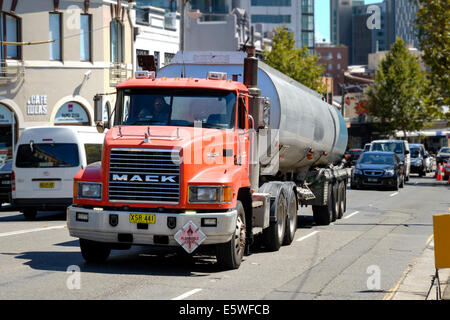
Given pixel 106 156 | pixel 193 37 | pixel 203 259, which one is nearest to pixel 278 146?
pixel 203 259

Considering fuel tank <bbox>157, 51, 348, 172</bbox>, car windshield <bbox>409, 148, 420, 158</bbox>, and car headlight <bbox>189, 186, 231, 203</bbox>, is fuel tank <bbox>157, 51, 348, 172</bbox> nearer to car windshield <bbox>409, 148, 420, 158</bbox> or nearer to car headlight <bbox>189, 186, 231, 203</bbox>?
car headlight <bbox>189, 186, 231, 203</bbox>

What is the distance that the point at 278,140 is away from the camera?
1544cm

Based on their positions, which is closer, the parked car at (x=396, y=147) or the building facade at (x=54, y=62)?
the building facade at (x=54, y=62)

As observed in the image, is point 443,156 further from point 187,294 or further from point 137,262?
point 187,294

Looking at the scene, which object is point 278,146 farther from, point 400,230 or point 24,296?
point 24,296

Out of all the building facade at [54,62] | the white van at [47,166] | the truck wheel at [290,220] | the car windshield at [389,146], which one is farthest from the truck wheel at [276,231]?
the car windshield at [389,146]

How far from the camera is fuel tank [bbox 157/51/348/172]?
50.1 ft

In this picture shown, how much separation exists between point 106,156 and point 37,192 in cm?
943

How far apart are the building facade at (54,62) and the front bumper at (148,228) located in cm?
2601

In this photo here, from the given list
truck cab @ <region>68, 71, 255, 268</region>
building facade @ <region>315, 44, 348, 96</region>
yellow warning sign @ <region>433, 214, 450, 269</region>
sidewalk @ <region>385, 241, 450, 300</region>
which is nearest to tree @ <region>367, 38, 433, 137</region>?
sidewalk @ <region>385, 241, 450, 300</region>

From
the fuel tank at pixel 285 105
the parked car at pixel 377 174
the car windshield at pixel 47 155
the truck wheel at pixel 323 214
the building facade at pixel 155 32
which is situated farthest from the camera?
the building facade at pixel 155 32

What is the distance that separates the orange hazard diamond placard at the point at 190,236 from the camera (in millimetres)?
11484

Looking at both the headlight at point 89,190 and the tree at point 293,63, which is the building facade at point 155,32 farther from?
the headlight at point 89,190
